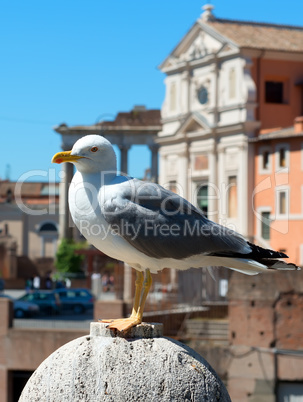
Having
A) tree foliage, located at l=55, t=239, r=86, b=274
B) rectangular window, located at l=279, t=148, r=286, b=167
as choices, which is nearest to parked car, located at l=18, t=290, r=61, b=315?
rectangular window, located at l=279, t=148, r=286, b=167

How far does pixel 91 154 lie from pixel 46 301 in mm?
35383

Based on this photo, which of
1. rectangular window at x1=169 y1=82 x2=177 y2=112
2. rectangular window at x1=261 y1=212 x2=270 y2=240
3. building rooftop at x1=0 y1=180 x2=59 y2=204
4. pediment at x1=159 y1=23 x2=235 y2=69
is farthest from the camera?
building rooftop at x1=0 y1=180 x2=59 y2=204

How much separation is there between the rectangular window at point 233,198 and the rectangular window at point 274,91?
4307 millimetres

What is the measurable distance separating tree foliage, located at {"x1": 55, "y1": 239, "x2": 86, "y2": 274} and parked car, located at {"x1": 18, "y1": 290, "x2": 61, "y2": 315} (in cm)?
2756

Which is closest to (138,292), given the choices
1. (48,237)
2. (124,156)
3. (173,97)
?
(173,97)

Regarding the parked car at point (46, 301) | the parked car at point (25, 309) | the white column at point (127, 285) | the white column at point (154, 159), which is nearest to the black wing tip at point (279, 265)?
the white column at point (127, 285)

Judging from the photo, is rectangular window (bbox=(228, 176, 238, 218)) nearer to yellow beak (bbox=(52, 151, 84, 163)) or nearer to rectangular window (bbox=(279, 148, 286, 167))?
rectangular window (bbox=(279, 148, 286, 167))

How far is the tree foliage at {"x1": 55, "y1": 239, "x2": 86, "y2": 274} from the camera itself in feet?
231

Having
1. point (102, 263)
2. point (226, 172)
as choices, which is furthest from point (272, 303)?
point (102, 263)

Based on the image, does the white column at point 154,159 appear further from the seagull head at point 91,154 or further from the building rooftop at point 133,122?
the seagull head at point 91,154

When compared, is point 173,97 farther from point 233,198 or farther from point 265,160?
point 265,160

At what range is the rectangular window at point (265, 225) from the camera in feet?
154

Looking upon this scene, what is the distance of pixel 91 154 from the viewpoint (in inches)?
266

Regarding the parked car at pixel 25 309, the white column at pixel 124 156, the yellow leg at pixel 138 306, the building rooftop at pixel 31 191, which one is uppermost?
the white column at pixel 124 156
